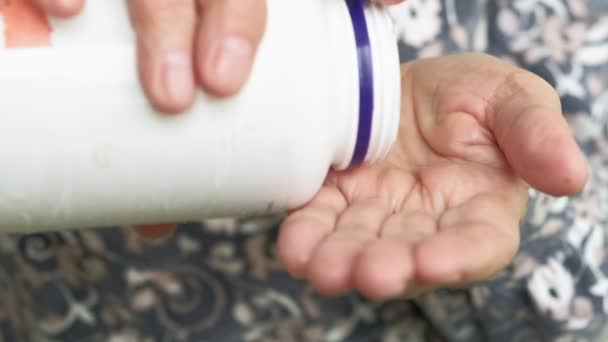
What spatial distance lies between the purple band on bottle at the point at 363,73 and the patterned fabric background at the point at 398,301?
0.87ft

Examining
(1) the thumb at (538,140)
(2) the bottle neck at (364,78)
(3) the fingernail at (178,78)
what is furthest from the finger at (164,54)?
(1) the thumb at (538,140)

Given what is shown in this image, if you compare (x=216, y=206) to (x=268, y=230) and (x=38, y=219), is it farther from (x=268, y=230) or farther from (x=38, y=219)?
(x=268, y=230)

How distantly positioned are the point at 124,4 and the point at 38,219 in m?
0.16

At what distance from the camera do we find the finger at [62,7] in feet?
1.27

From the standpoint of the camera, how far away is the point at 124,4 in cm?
42

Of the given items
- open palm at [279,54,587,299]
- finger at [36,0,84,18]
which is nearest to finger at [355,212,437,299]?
open palm at [279,54,587,299]

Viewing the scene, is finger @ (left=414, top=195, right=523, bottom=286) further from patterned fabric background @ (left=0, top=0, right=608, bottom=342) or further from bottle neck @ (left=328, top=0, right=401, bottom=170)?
patterned fabric background @ (left=0, top=0, right=608, bottom=342)

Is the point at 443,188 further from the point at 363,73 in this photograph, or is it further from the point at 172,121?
the point at 172,121

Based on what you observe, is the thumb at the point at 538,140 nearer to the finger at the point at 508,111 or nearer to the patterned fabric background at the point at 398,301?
the finger at the point at 508,111

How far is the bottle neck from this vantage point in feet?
1.47

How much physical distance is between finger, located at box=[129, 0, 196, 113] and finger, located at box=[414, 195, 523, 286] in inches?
6.9

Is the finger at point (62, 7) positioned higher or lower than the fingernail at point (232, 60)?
higher

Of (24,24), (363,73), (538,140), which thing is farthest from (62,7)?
(538,140)

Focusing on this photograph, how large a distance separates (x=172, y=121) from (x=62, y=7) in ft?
0.31
